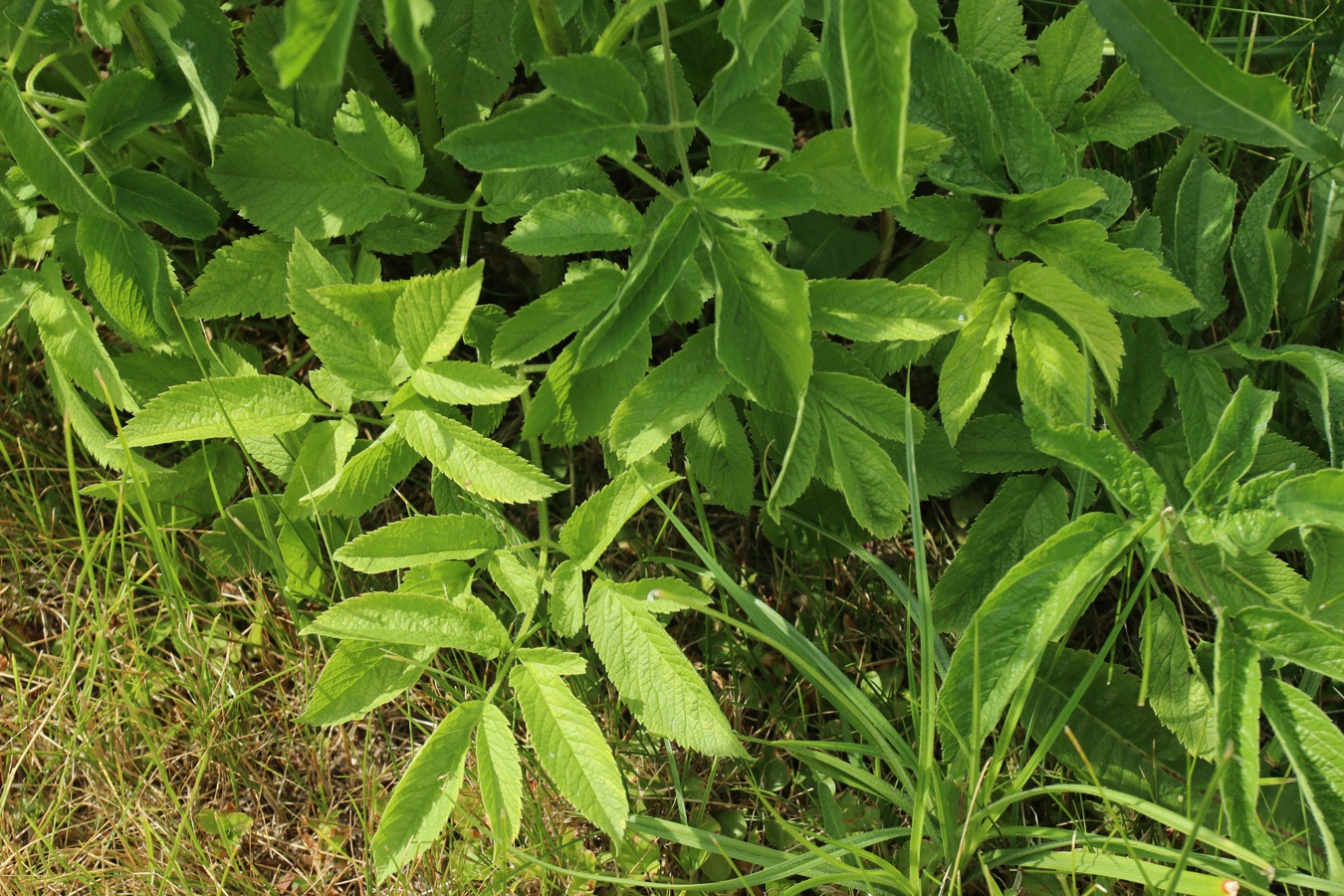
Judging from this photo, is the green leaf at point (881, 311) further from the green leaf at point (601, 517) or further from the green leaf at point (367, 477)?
the green leaf at point (367, 477)

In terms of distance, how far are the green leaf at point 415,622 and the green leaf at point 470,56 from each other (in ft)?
2.38

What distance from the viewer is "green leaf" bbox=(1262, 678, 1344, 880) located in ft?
4.03

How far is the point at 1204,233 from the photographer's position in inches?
63.0

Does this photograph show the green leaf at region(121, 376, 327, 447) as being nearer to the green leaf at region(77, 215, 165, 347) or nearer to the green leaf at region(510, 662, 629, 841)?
the green leaf at region(77, 215, 165, 347)

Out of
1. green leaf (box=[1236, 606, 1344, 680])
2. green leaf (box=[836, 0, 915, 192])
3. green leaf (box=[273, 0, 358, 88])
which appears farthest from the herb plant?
green leaf (box=[273, 0, 358, 88])

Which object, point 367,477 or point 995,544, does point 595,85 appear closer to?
point 367,477

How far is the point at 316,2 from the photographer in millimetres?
991

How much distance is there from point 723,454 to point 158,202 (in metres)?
0.92

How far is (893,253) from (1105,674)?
31.9 inches

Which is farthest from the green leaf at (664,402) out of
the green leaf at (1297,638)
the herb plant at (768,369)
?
the green leaf at (1297,638)

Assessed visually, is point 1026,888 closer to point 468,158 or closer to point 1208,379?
point 1208,379

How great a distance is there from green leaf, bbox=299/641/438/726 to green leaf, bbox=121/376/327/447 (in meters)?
0.33

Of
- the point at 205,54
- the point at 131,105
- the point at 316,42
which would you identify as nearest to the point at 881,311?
the point at 316,42

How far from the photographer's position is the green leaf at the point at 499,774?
1.41 m
